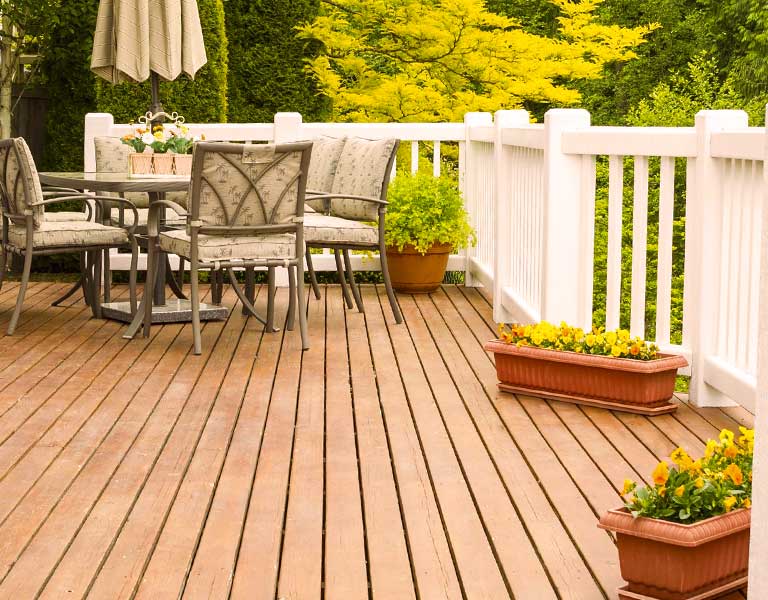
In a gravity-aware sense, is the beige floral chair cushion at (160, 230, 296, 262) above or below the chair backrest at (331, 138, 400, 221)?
below

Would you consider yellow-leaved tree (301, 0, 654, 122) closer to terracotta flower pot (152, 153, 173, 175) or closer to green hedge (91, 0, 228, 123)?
green hedge (91, 0, 228, 123)

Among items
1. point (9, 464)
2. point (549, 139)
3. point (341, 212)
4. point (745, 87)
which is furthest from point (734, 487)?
point (745, 87)

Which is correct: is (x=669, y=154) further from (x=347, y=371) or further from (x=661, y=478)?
(x=661, y=478)

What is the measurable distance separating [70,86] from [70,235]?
3.05 meters

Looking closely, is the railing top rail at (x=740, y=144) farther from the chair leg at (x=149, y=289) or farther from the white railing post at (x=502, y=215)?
the chair leg at (x=149, y=289)

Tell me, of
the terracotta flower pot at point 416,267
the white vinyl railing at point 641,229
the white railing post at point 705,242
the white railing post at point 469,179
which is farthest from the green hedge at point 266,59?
the white railing post at point 705,242

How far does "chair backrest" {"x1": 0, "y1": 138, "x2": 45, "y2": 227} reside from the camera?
5.93 metres

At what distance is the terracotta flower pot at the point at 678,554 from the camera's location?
252 cm

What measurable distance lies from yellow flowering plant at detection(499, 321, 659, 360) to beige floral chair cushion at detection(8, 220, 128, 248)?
2.37 metres

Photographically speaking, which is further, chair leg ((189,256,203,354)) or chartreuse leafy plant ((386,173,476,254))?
chartreuse leafy plant ((386,173,476,254))

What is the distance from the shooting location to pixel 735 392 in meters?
4.09

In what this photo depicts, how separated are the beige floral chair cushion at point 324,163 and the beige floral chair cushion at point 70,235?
1346 mm

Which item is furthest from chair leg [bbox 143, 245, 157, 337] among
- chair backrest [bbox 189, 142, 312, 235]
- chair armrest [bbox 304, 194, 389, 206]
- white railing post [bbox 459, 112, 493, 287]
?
white railing post [bbox 459, 112, 493, 287]

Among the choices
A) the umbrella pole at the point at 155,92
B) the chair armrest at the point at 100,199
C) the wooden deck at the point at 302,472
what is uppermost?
the umbrella pole at the point at 155,92
